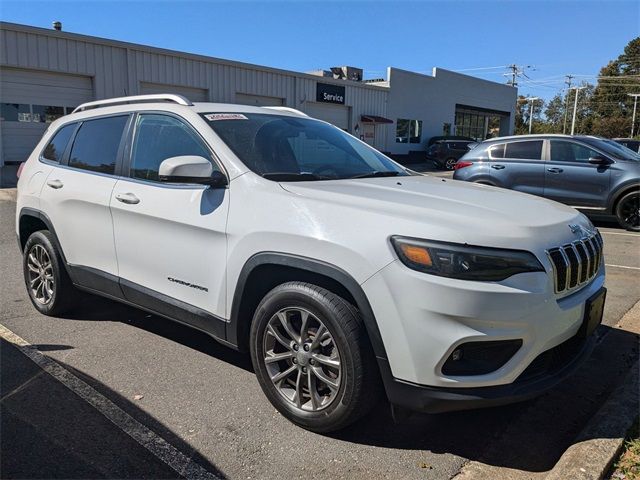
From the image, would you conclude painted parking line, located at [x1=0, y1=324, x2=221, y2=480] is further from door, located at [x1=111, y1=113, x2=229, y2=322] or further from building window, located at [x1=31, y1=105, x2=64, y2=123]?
building window, located at [x1=31, y1=105, x2=64, y2=123]

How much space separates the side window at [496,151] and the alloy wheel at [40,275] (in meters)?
8.75

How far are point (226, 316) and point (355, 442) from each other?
104cm

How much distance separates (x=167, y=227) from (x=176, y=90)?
18276mm

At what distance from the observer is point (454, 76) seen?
3712 centimetres

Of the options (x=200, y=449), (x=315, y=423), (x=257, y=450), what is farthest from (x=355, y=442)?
(x=200, y=449)

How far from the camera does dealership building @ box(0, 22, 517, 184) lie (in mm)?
16172

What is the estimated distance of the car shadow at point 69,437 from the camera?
8.52 feet

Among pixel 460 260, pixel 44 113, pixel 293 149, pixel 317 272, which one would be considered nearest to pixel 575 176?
pixel 293 149

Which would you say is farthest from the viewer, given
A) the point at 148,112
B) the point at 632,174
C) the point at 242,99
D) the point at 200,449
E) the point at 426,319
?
the point at 242,99

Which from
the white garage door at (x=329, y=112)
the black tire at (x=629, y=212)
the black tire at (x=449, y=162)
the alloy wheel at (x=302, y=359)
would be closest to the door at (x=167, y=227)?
the alloy wheel at (x=302, y=359)

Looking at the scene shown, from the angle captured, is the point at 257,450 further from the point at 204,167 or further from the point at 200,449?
the point at 204,167

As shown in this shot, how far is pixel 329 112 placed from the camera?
27.9m

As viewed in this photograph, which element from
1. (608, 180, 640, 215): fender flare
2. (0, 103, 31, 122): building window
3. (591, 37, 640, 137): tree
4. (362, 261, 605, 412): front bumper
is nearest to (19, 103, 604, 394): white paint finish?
(362, 261, 605, 412): front bumper

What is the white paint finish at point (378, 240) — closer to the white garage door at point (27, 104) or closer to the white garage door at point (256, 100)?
the white garage door at point (27, 104)
